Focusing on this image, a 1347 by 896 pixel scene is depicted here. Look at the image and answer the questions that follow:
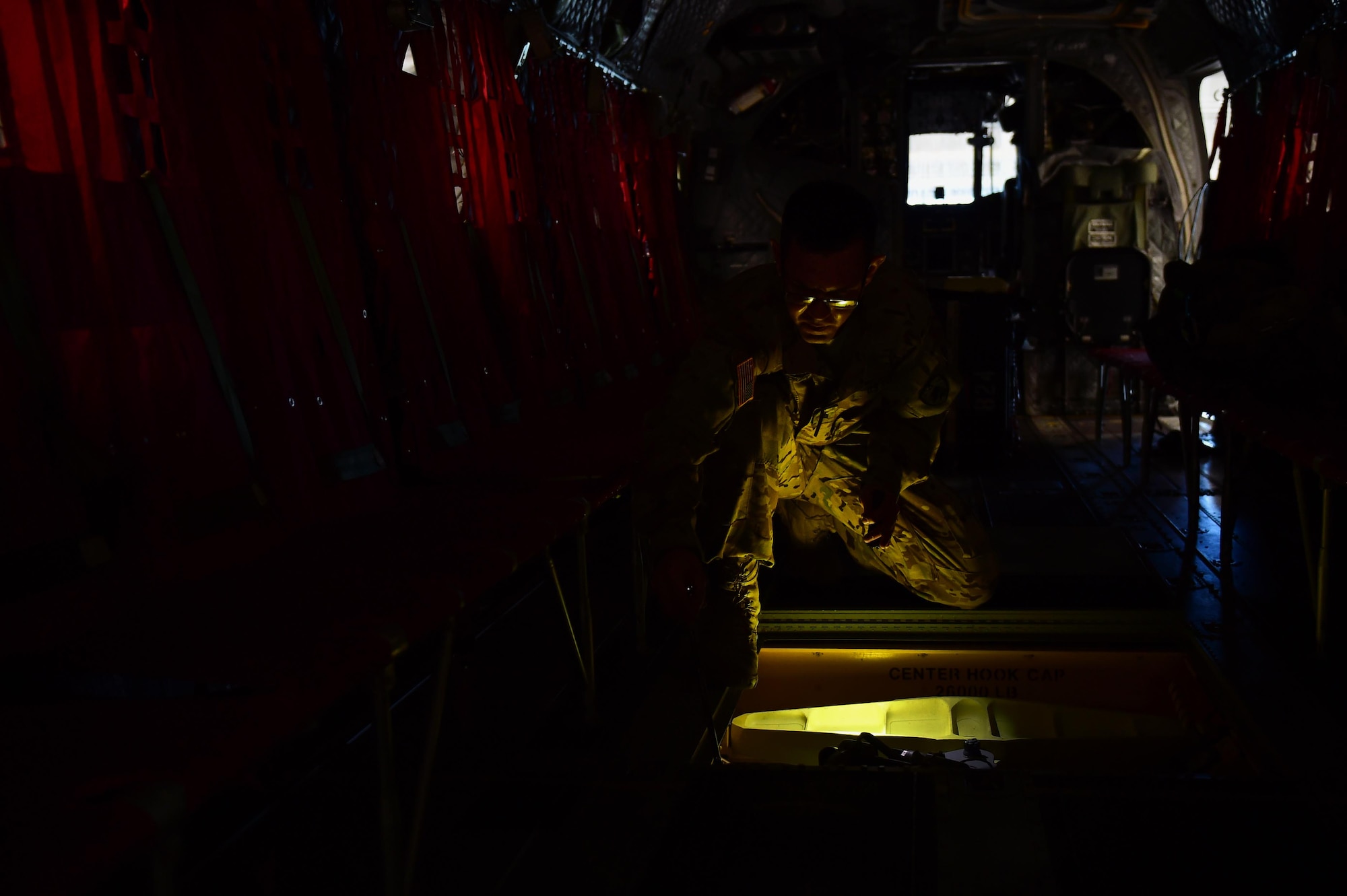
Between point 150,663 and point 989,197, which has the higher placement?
point 989,197

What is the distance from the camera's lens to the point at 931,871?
61.6 inches

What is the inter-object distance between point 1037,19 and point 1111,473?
3660 millimetres

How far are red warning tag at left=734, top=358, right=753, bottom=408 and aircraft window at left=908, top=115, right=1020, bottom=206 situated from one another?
293 inches

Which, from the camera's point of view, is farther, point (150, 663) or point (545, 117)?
point (545, 117)

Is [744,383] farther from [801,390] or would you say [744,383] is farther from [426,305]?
[426,305]

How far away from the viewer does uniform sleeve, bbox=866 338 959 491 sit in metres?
2.20

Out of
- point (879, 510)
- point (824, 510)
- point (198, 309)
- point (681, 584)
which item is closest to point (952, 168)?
point (824, 510)

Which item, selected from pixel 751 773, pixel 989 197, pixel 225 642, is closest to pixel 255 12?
pixel 225 642

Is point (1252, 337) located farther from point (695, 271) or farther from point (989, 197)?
point (989, 197)

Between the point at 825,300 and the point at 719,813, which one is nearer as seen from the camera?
the point at 719,813

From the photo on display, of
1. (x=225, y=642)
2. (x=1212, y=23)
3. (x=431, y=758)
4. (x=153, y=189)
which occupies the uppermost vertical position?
(x=1212, y=23)

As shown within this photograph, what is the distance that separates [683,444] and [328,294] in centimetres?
102

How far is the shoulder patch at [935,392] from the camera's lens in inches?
89.3

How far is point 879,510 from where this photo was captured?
2135 millimetres
